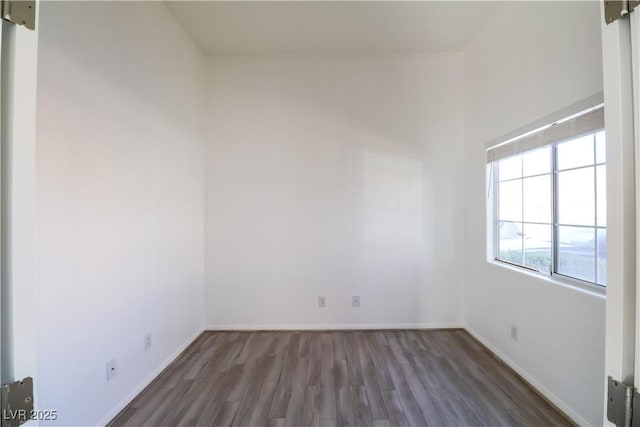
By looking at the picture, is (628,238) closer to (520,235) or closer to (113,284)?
(520,235)

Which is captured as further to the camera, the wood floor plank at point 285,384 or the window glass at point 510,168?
the window glass at point 510,168

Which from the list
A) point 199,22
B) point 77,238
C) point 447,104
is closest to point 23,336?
point 77,238

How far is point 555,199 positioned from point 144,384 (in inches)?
135

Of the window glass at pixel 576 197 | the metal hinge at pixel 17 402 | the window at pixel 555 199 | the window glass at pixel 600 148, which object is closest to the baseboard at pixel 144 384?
the metal hinge at pixel 17 402

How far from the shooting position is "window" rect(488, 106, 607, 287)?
1.61 m

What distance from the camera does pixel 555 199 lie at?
1931 mm

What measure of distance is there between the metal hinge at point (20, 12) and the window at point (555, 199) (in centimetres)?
219

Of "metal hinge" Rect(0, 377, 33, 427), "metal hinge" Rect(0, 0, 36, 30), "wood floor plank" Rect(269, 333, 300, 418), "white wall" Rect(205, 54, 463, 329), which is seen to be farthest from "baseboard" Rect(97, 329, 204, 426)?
"metal hinge" Rect(0, 0, 36, 30)

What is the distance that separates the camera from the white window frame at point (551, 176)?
1614mm

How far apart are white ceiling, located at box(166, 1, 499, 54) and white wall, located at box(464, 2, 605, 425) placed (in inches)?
15.7

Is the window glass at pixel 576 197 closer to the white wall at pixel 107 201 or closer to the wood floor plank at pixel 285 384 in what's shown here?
the wood floor plank at pixel 285 384

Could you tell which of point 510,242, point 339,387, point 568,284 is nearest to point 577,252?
point 568,284

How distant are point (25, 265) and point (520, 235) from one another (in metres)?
3.00

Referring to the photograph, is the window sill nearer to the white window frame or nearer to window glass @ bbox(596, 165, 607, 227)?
the white window frame
